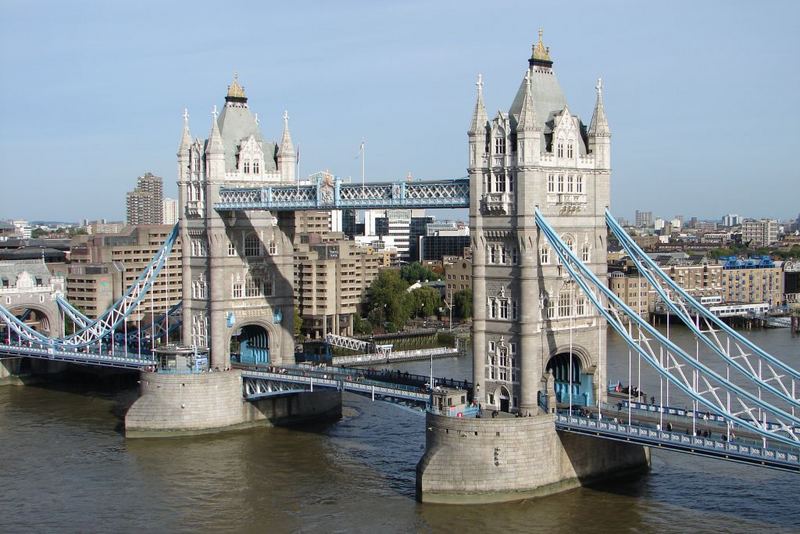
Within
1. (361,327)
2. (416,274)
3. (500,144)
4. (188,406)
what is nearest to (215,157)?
(188,406)

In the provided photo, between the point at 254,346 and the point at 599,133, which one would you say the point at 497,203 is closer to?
the point at 599,133

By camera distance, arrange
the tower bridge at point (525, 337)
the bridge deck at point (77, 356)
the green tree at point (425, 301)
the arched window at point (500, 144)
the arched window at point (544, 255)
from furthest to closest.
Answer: the green tree at point (425, 301), the bridge deck at point (77, 356), the arched window at point (544, 255), the arched window at point (500, 144), the tower bridge at point (525, 337)

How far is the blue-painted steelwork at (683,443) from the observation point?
166 feet

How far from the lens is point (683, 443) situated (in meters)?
53.6

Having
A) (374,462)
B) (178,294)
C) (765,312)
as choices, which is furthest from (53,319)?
(765,312)

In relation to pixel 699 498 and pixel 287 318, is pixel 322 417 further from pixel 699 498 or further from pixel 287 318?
pixel 699 498

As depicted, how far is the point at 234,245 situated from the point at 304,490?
2502 centimetres

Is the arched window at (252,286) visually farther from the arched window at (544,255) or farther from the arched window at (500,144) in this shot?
the arched window at (544,255)

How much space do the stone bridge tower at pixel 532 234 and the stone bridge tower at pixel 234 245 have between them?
2423cm

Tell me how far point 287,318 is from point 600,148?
29.9 meters

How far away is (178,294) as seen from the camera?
440 feet

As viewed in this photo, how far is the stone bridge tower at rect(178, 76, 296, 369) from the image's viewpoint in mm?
81125

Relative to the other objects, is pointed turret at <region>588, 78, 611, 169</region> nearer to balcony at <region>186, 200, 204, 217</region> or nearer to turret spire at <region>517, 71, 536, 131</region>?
turret spire at <region>517, 71, 536, 131</region>

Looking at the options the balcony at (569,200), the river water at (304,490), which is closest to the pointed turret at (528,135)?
the balcony at (569,200)
